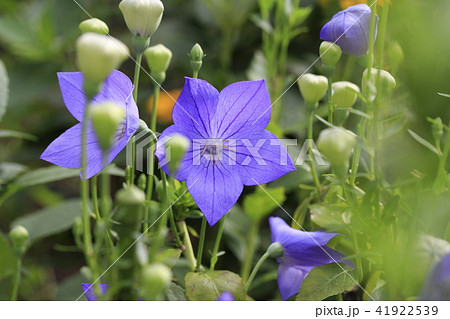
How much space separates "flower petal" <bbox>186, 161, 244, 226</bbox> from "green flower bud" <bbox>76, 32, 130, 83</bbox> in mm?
125

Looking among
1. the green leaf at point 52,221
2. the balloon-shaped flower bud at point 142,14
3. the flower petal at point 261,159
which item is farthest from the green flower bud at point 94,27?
the green leaf at point 52,221

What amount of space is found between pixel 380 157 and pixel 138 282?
0.63ft

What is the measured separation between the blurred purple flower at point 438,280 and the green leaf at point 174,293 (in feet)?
0.52

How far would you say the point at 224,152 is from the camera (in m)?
0.39

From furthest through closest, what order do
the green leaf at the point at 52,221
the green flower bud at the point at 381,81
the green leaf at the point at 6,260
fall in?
the green leaf at the point at 52,221
the green leaf at the point at 6,260
the green flower bud at the point at 381,81

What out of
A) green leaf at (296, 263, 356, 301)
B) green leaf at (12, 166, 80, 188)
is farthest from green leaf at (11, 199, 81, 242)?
green leaf at (296, 263, 356, 301)

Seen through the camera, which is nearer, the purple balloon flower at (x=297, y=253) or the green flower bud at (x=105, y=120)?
the green flower bud at (x=105, y=120)

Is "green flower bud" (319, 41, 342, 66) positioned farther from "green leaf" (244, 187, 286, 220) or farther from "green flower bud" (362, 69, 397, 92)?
"green leaf" (244, 187, 286, 220)

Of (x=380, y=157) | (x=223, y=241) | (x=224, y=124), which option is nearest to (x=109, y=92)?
(x=224, y=124)

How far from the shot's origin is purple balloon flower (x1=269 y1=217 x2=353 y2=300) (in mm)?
364

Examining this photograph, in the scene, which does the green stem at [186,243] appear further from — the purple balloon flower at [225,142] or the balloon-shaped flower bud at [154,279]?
the balloon-shaped flower bud at [154,279]

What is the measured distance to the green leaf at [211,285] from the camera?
0.35 m

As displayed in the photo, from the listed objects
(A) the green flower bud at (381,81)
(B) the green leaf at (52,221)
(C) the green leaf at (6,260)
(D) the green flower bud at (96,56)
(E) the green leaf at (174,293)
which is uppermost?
(D) the green flower bud at (96,56)

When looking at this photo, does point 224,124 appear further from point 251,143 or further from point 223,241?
point 223,241
